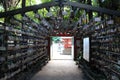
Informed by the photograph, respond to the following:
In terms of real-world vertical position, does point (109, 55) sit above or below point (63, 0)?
below

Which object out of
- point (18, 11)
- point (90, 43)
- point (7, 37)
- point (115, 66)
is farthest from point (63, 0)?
point (90, 43)

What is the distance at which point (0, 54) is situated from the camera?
7477 millimetres

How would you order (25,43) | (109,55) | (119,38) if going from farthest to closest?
(25,43), (109,55), (119,38)

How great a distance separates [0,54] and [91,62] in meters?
5.93

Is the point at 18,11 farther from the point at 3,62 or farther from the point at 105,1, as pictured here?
the point at 105,1

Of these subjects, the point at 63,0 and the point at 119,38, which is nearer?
the point at 119,38

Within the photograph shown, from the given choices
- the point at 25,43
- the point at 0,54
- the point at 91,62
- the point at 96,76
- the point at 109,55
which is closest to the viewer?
the point at 0,54

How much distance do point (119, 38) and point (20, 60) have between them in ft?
14.1

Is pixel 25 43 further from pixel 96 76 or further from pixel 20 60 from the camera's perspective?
pixel 96 76

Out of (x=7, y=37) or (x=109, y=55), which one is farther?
(x=109, y=55)

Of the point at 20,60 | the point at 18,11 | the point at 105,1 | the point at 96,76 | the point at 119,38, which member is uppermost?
the point at 105,1

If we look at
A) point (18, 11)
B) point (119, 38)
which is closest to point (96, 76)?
point (119, 38)

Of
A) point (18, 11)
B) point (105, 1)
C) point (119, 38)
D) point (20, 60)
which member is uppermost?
point (105, 1)

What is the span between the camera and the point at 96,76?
9750mm
